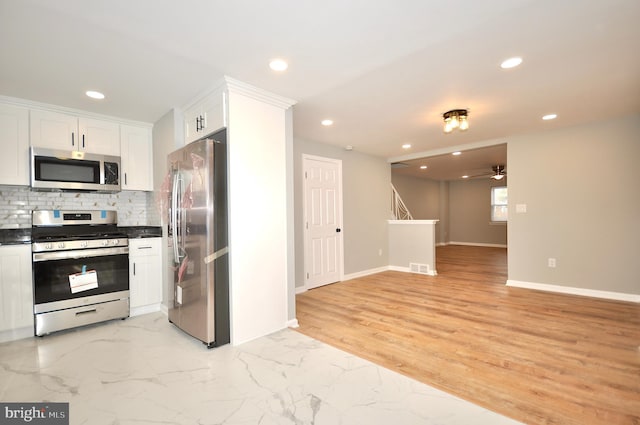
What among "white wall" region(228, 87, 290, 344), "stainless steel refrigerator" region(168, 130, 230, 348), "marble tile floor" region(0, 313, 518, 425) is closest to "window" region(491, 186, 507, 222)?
"white wall" region(228, 87, 290, 344)

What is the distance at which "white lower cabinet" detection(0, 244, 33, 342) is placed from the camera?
2.66 metres

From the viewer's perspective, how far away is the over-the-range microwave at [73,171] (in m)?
2.98

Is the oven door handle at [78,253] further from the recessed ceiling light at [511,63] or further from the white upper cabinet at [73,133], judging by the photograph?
the recessed ceiling light at [511,63]

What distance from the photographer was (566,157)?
4.18 meters

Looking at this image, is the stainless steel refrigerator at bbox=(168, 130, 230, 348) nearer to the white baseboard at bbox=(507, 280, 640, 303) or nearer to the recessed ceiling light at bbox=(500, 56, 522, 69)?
the recessed ceiling light at bbox=(500, 56, 522, 69)

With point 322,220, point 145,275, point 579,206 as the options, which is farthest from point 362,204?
point 145,275

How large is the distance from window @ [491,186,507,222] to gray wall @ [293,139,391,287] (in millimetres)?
5399

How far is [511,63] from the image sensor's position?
7.77 feet

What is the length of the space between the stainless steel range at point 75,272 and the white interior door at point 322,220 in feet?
7.95

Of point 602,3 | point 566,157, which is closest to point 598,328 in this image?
point 566,157

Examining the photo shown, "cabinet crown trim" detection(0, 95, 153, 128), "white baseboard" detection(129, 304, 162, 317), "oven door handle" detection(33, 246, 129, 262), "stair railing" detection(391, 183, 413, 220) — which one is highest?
"cabinet crown trim" detection(0, 95, 153, 128)

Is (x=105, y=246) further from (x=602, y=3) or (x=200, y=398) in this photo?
(x=602, y=3)

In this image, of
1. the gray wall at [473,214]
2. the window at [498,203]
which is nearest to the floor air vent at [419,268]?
the gray wall at [473,214]

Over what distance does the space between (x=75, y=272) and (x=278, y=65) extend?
9.32ft
